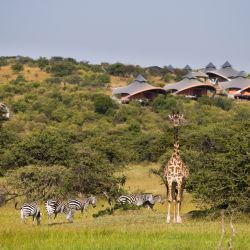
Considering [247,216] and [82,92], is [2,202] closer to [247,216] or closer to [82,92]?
[247,216]

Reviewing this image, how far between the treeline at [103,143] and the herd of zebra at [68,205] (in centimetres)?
218

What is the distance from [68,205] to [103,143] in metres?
15.8

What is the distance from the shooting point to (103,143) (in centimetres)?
3778

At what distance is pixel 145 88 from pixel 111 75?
25305 millimetres

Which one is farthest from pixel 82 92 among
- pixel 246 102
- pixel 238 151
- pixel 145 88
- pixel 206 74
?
pixel 238 151

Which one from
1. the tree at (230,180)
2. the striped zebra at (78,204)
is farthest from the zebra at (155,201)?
the tree at (230,180)

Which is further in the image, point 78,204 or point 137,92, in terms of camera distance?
point 137,92

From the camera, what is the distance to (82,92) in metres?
76.6

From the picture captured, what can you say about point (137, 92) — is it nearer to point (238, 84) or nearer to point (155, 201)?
point (238, 84)

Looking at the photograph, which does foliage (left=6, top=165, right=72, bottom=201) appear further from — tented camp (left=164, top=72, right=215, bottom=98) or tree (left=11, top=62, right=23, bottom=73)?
tree (left=11, top=62, right=23, bottom=73)

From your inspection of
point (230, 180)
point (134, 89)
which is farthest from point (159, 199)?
point (134, 89)

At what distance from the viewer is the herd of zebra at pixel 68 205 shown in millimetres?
19391

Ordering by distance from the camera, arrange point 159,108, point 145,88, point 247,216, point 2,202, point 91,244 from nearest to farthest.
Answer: point 91,244 < point 247,216 < point 2,202 < point 159,108 < point 145,88

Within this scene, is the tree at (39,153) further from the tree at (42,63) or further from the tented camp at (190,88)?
the tree at (42,63)
